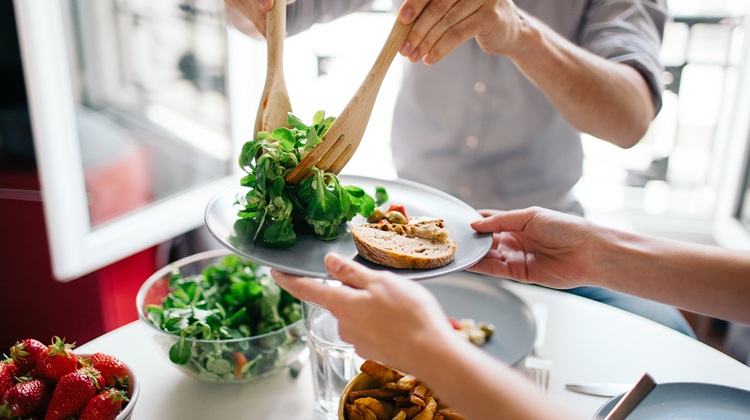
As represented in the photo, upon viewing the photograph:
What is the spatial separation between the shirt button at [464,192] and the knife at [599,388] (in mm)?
789

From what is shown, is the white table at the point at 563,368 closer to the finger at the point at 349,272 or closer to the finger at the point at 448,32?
the finger at the point at 349,272

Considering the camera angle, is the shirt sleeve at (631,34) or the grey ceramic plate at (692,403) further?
the shirt sleeve at (631,34)

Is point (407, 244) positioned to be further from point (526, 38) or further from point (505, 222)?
point (526, 38)

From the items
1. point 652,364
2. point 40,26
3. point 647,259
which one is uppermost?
point 40,26

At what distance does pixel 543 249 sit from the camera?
1.17m

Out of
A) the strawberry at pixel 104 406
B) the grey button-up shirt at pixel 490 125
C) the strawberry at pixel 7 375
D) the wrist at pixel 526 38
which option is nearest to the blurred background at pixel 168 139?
the grey button-up shirt at pixel 490 125

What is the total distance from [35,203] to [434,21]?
4.67 ft

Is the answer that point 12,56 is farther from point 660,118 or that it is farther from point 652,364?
point 660,118

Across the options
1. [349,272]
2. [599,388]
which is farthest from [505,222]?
[349,272]

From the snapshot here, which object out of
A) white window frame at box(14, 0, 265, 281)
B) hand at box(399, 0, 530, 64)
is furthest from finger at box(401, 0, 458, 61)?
white window frame at box(14, 0, 265, 281)

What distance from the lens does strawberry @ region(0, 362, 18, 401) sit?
84 centimetres

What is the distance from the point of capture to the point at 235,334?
1059mm

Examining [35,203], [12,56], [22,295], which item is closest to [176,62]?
[12,56]

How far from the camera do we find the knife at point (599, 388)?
3.35 ft
